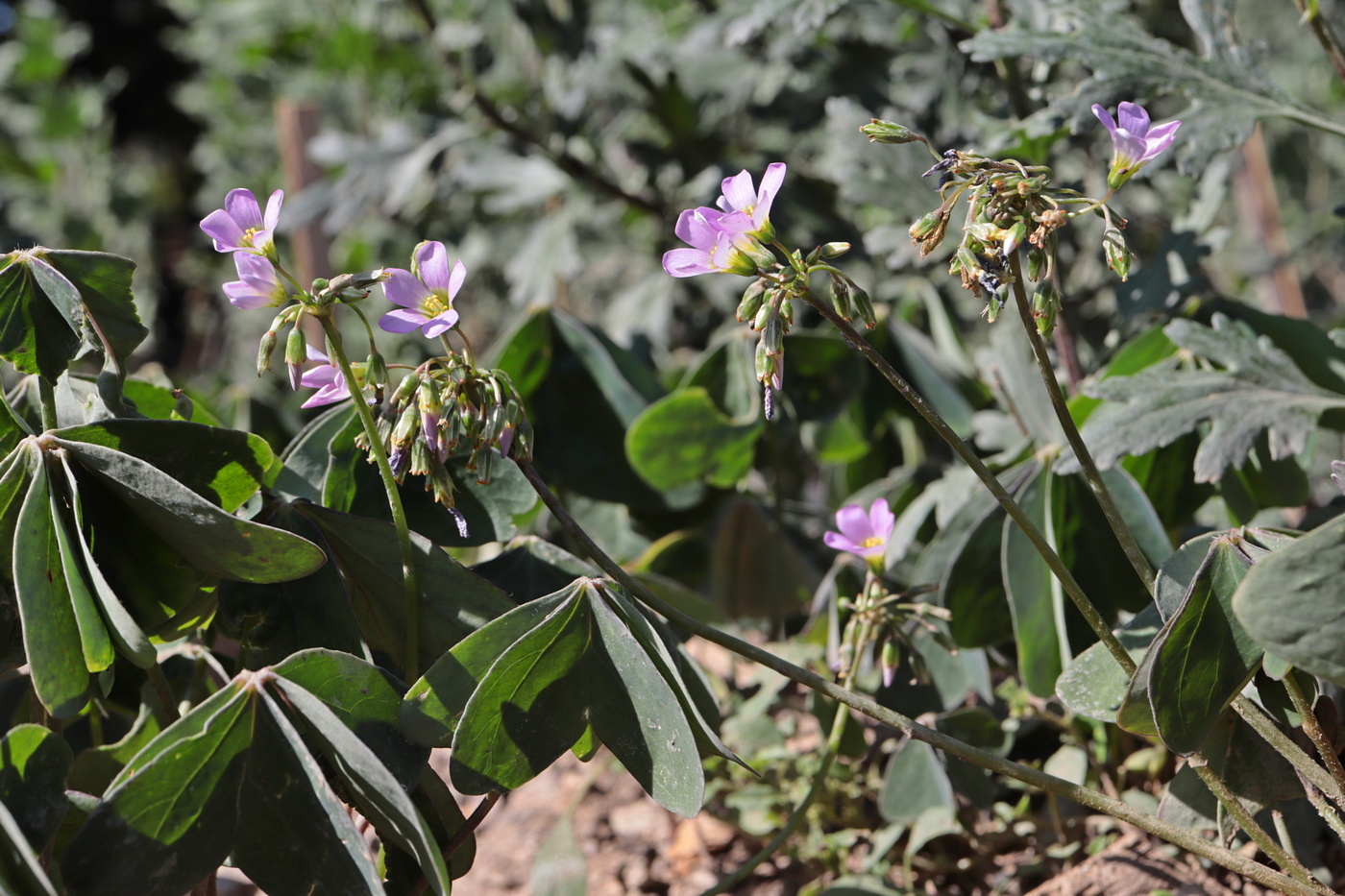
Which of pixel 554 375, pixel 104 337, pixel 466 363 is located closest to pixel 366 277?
pixel 466 363

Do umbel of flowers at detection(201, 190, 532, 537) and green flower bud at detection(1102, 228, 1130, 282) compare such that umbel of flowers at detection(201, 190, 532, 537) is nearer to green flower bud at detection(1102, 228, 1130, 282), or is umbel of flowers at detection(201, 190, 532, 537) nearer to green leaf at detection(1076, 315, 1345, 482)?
green flower bud at detection(1102, 228, 1130, 282)

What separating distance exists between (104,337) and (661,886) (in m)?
0.89

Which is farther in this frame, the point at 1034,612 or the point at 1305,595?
the point at 1034,612

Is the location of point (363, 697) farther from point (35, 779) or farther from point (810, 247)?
point (810, 247)

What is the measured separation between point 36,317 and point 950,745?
0.71 metres

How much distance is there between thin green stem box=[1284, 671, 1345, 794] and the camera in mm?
726

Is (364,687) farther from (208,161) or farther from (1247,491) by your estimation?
(208,161)

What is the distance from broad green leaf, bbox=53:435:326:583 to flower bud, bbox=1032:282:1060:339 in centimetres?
48

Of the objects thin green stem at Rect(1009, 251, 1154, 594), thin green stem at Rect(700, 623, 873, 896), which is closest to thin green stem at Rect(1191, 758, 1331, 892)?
thin green stem at Rect(1009, 251, 1154, 594)

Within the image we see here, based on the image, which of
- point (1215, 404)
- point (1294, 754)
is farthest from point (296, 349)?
point (1215, 404)

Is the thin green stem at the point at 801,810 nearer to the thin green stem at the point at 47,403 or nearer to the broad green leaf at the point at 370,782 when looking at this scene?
the broad green leaf at the point at 370,782

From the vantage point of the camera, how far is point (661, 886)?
1.29 m

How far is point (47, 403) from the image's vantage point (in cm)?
78

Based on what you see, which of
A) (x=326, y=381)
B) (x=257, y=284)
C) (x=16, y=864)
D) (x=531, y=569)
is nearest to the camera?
(x=16, y=864)
